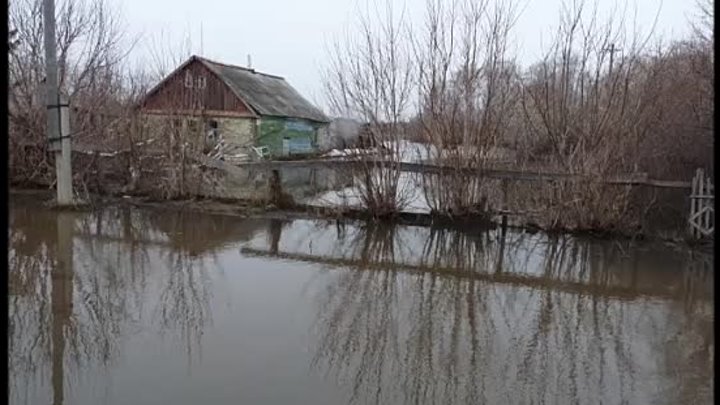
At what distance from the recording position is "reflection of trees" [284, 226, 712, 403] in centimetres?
421

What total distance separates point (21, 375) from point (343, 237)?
620 centimetres

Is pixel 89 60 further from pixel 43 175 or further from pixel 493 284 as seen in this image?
pixel 493 284

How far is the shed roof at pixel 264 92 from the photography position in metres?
28.2

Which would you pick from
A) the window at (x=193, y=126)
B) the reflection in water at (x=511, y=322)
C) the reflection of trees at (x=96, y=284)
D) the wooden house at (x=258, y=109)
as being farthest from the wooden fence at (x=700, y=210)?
the wooden house at (x=258, y=109)

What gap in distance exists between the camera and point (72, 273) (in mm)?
6824

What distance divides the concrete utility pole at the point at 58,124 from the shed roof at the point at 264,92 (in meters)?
15.0

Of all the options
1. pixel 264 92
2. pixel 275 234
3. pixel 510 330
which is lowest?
pixel 510 330

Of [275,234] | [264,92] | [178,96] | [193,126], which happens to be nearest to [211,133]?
[193,126]

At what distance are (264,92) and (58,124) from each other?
2039 cm

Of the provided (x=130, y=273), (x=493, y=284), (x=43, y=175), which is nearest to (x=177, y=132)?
(x=43, y=175)

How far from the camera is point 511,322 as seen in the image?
18.6ft

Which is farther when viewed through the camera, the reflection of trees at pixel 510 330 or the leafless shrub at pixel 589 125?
the leafless shrub at pixel 589 125

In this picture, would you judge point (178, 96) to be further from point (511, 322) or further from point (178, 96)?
point (511, 322)

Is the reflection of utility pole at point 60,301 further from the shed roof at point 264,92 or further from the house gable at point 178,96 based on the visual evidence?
the shed roof at point 264,92
